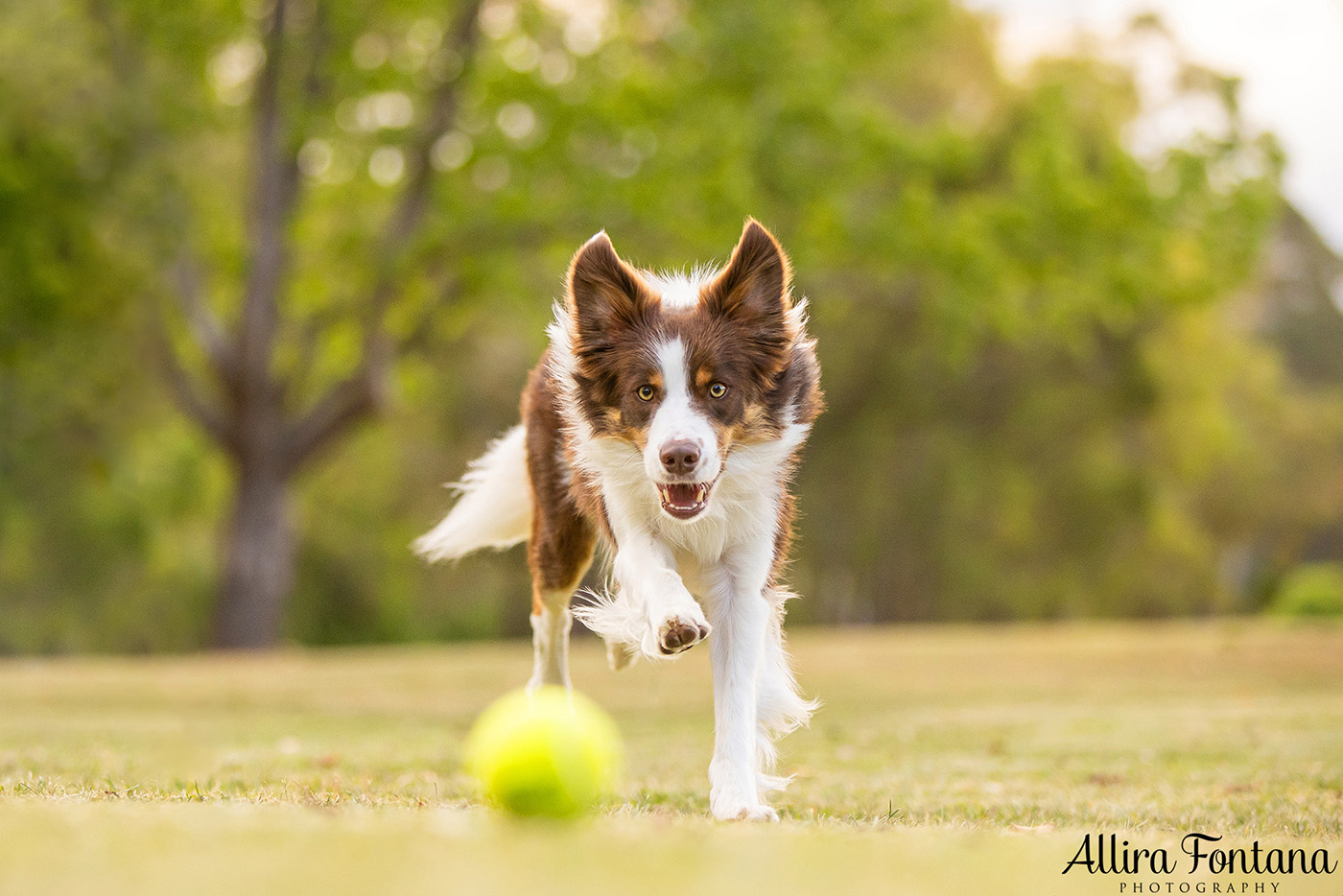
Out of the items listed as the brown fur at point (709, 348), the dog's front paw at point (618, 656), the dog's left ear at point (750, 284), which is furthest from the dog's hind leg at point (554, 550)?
the dog's left ear at point (750, 284)

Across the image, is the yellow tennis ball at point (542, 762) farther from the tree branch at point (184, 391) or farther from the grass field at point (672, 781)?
the tree branch at point (184, 391)

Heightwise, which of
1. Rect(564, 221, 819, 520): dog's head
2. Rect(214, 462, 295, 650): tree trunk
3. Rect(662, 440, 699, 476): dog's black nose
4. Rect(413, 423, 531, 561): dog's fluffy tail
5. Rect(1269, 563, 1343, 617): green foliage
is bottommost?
Rect(1269, 563, 1343, 617): green foliage

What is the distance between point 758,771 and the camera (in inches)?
195

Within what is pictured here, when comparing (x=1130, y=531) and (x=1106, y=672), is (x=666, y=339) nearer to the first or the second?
(x=1106, y=672)

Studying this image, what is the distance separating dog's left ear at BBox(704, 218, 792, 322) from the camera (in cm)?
543

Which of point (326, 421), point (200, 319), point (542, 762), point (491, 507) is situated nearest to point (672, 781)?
point (491, 507)

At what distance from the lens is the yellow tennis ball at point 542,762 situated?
3805mm

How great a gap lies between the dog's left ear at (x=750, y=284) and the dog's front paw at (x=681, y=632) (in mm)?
1427

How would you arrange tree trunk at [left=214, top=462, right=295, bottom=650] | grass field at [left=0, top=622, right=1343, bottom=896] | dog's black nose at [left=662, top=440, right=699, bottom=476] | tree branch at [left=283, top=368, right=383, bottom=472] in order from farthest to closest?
tree trunk at [left=214, top=462, right=295, bottom=650]
tree branch at [left=283, top=368, right=383, bottom=472]
dog's black nose at [left=662, top=440, right=699, bottom=476]
grass field at [left=0, top=622, right=1343, bottom=896]

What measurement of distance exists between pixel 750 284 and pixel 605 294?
56 cm

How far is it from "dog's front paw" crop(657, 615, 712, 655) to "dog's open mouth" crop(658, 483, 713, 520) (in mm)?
496

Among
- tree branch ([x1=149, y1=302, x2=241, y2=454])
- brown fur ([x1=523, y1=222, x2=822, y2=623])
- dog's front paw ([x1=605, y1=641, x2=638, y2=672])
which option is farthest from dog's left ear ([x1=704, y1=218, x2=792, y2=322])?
tree branch ([x1=149, y1=302, x2=241, y2=454])

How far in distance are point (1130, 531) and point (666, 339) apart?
27198mm

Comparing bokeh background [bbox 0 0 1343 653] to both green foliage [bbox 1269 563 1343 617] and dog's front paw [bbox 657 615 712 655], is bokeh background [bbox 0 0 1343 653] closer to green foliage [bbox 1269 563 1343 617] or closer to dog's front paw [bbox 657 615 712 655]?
green foliage [bbox 1269 563 1343 617]
